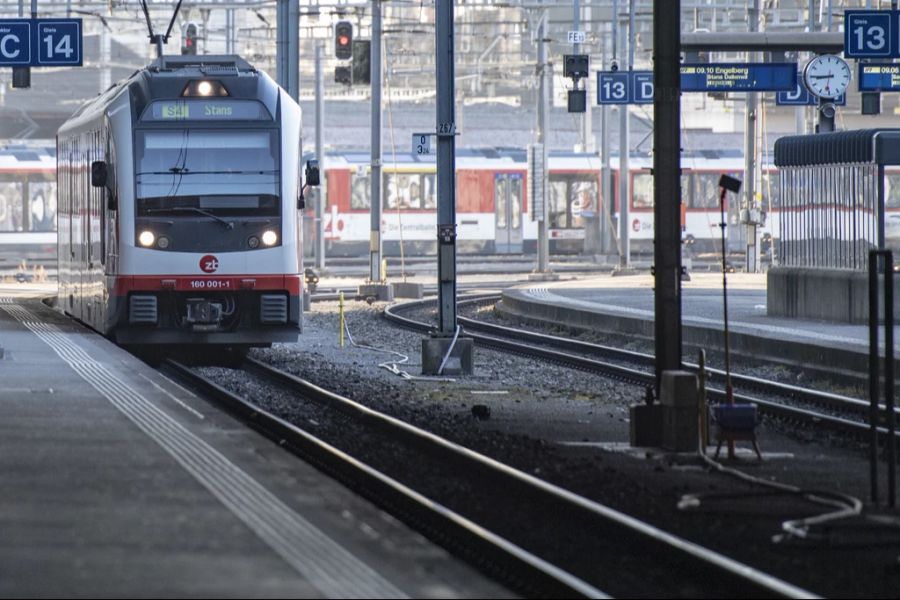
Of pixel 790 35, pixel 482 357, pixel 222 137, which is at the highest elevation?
pixel 790 35

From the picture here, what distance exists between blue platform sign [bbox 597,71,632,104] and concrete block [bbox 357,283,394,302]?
6016 millimetres

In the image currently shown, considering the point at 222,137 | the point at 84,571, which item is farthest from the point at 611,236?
the point at 84,571

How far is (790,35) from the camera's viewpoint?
30781 mm

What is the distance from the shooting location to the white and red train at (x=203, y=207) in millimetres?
20156

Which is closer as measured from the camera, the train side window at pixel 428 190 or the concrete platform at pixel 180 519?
the concrete platform at pixel 180 519

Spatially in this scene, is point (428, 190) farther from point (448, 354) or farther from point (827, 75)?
point (448, 354)

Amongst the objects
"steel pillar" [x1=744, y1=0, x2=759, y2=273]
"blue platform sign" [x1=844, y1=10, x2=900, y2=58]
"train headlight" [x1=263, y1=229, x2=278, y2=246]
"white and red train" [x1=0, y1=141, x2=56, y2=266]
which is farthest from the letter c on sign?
"white and red train" [x1=0, y1=141, x2=56, y2=266]

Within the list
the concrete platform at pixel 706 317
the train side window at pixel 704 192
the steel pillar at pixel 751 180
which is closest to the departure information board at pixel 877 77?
the concrete platform at pixel 706 317

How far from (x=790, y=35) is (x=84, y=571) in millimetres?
24880

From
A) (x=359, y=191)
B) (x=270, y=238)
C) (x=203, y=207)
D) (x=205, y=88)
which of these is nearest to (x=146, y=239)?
(x=203, y=207)

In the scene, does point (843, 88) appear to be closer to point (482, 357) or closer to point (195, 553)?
point (482, 357)

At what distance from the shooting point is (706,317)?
87.1 ft

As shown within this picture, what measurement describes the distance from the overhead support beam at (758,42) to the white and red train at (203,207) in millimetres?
12002

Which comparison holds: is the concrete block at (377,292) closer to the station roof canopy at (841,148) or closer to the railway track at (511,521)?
the station roof canopy at (841,148)
